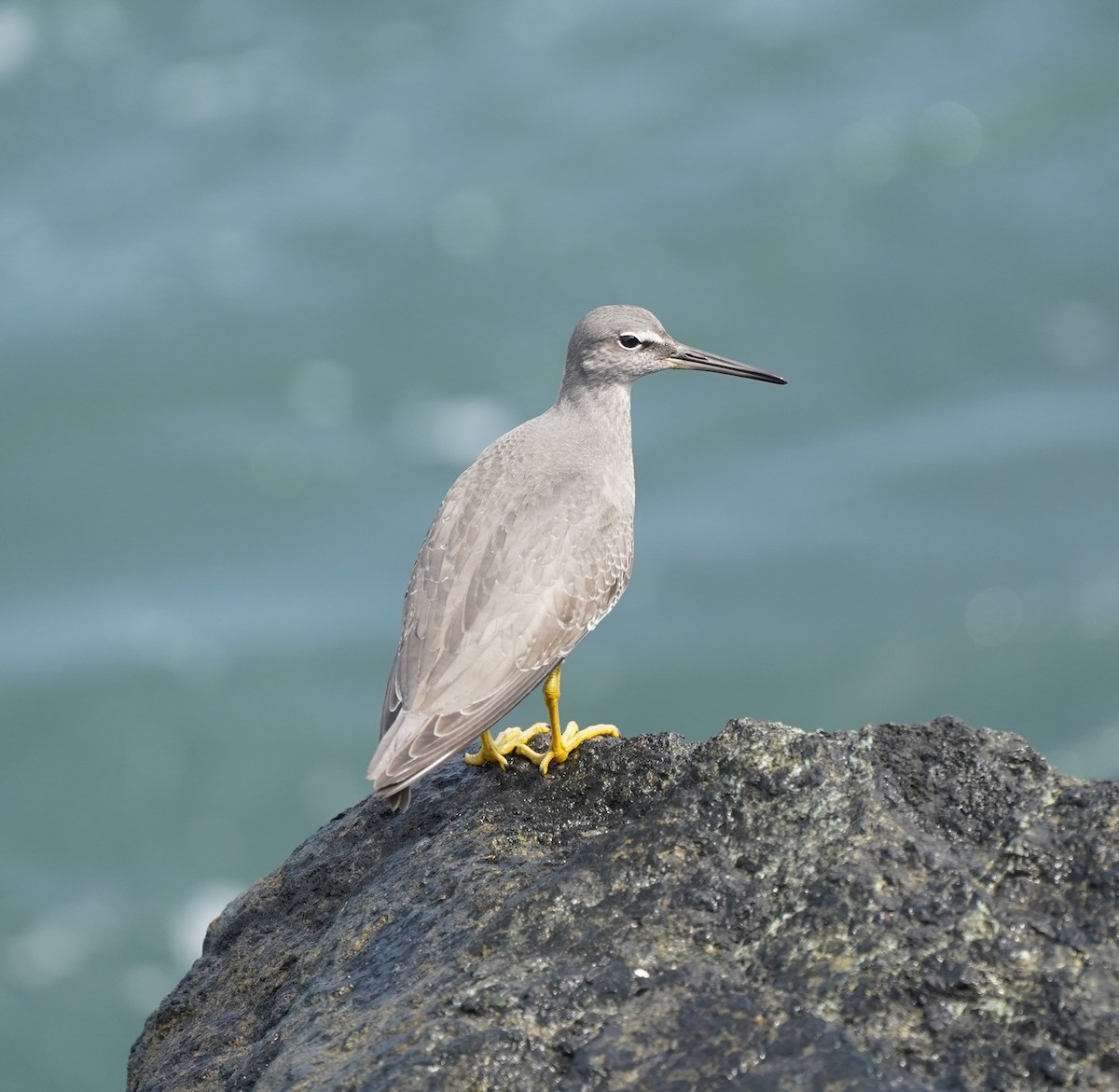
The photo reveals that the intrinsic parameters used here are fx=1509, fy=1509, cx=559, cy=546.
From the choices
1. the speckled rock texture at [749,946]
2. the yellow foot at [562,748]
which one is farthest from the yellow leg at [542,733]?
the speckled rock texture at [749,946]

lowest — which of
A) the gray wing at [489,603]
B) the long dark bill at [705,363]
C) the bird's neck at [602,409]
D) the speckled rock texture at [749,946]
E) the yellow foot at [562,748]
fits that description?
the speckled rock texture at [749,946]

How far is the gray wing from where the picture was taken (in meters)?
6.56

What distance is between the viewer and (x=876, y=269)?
71.7 ft

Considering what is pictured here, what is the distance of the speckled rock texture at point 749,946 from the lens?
4.25 m

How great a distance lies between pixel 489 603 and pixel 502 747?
70 cm

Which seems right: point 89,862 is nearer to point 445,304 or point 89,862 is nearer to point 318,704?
point 318,704

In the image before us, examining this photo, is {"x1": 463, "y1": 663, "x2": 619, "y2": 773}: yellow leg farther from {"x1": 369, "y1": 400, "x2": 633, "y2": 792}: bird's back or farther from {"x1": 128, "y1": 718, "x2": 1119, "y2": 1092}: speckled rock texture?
{"x1": 128, "y1": 718, "x2": 1119, "y2": 1092}: speckled rock texture

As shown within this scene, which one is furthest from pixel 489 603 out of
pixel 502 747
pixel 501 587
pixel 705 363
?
pixel 705 363

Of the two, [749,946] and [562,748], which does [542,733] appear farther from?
[749,946]

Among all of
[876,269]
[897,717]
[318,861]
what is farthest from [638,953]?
[876,269]

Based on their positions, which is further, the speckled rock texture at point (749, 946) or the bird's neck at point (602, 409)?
the bird's neck at point (602, 409)

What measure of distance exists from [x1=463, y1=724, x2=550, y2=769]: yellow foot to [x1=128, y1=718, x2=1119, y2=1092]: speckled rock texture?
2.92 ft

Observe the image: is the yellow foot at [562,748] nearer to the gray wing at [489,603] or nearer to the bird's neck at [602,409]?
the gray wing at [489,603]

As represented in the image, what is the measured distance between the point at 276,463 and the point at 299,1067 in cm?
1653
